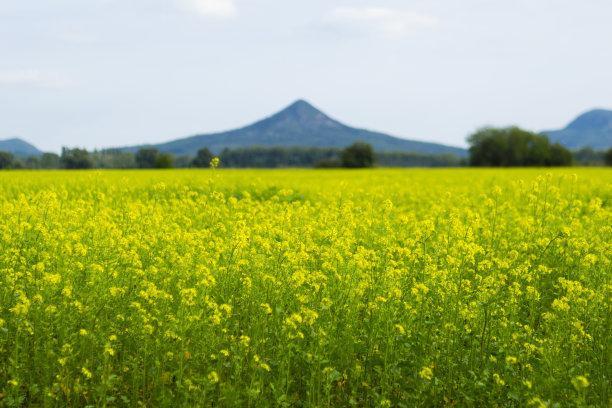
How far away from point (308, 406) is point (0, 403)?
2897mm

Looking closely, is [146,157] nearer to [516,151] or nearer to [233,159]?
[233,159]

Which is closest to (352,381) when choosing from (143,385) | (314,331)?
(314,331)

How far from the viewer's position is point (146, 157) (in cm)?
9406

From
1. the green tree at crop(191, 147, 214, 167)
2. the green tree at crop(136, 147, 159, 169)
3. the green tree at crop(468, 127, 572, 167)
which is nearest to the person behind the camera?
the green tree at crop(136, 147, 159, 169)

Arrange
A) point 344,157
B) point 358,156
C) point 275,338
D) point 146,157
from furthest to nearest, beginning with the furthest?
point 344,157
point 358,156
point 146,157
point 275,338

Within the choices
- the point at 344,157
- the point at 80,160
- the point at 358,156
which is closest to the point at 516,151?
the point at 358,156

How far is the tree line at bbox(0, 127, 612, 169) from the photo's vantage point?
275 feet

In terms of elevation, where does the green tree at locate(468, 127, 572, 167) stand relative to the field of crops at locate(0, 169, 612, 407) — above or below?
above

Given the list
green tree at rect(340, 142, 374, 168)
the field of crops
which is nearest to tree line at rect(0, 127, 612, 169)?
green tree at rect(340, 142, 374, 168)

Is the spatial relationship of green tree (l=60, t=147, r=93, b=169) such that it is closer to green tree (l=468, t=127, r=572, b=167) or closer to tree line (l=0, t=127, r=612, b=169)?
tree line (l=0, t=127, r=612, b=169)

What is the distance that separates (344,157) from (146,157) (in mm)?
34691

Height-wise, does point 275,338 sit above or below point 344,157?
below

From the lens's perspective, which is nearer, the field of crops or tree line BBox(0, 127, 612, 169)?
the field of crops

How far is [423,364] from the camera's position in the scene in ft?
20.6
